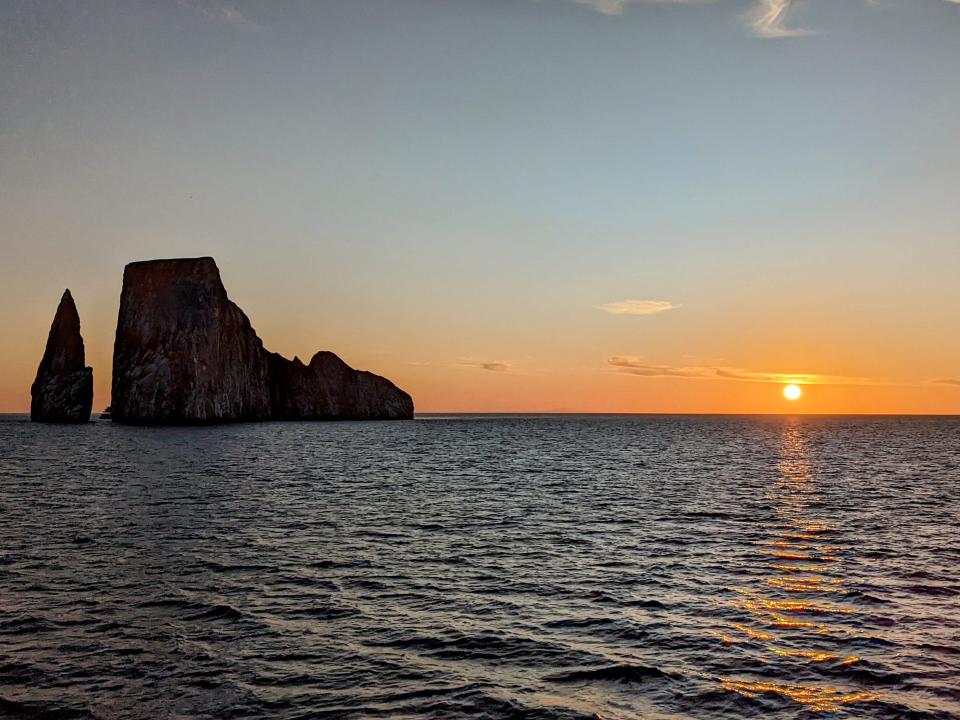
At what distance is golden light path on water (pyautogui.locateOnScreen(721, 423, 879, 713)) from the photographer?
41.0ft

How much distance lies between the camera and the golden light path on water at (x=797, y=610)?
12.5 m

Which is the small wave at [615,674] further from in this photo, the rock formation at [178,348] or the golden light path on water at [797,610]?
the rock formation at [178,348]

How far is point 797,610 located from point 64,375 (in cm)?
15572

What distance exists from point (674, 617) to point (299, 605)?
8.26m

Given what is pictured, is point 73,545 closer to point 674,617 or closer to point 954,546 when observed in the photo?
point 674,617

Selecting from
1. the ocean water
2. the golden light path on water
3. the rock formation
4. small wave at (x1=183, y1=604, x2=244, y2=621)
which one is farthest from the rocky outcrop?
small wave at (x1=183, y1=604, x2=244, y2=621)

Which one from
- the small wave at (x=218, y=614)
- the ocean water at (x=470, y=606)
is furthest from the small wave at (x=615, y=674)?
the small wave at (x=218, y=614)

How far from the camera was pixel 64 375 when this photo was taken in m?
147

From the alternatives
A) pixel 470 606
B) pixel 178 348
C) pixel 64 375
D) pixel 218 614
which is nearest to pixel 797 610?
pixel 470 606

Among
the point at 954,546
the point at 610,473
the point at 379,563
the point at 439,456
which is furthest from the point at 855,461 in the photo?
the point at 379,563

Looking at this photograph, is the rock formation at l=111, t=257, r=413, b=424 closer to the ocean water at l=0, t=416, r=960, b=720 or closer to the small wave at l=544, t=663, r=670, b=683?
the ocean water at l=0, t=416, r=960, b=720

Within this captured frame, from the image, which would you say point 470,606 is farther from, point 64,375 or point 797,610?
point 64,375

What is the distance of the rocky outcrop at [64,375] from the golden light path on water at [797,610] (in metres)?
145

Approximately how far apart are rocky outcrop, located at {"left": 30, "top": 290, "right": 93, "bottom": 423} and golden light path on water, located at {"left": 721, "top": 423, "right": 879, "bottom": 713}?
474 ft
